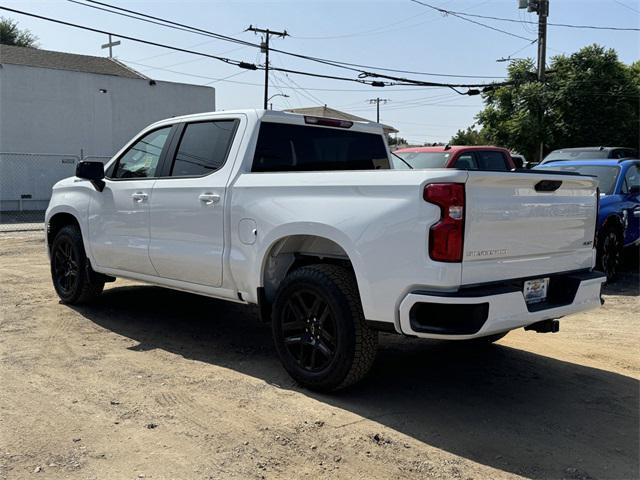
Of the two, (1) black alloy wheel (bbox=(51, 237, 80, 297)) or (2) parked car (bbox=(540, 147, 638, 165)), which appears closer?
(1) black alloy wheel (bbox=(51, 237, 80, 297))

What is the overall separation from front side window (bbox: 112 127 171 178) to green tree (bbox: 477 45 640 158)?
21.8m

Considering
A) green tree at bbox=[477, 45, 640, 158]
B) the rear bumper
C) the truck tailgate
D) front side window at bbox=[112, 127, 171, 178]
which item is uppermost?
green tree at bbox=[477, 45, 640, 158]

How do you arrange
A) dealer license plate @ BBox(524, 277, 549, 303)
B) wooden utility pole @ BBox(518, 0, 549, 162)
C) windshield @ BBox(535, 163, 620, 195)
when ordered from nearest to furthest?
1. dealer license plate @ BBox(524, 277, 549, 303)
2. windshield @ BBox(535, 163, 620, 195)
3. wooden utility pole @ BBox(518, 0, 549, 162)

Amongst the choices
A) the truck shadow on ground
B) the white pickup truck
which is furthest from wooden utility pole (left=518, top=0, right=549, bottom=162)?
the truck shadow on ground

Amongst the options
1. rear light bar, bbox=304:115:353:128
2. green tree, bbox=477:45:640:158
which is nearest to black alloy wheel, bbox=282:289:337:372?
rear light bar, bbox=304:115:353:128

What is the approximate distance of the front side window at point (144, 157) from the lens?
5893mm

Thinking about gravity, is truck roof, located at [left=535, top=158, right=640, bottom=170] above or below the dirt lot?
above

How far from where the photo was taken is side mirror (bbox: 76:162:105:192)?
20.5ft

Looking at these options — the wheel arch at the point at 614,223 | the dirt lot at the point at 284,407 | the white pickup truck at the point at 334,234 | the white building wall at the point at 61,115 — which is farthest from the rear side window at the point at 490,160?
the white building wall at the point at 61,115

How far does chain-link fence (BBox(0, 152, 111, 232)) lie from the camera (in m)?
25.0

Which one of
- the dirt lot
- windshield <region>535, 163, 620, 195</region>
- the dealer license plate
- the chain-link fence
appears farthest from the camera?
the chain-link fence

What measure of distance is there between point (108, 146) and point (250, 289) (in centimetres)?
2719

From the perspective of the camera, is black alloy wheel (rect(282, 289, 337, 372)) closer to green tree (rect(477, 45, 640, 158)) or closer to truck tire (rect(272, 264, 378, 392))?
truck tire (rect(272, 264, 378, 392))

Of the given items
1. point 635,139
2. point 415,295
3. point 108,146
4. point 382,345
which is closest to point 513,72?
point 635,139
